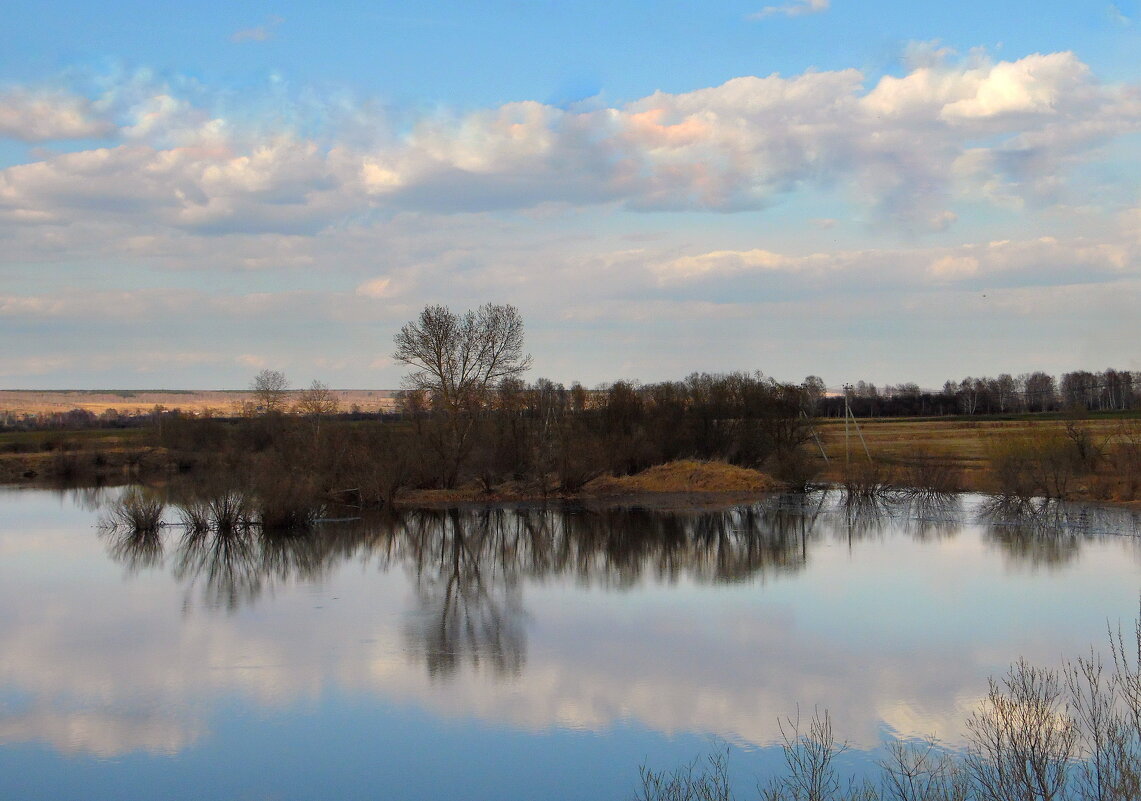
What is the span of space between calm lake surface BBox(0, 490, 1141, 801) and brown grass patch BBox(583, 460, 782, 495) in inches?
378

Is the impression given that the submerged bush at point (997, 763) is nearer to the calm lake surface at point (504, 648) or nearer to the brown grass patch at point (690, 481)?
the calm lake surface at point (504, 648)

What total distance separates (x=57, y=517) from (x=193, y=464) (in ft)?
72.0

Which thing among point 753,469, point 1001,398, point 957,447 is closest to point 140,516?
point 753,469

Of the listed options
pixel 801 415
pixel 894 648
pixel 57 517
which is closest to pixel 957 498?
pixel 801 415

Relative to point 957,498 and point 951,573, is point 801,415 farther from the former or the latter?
point 951,573

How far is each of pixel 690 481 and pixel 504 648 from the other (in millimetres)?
20902

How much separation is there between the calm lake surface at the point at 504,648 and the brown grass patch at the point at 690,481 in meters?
9.60

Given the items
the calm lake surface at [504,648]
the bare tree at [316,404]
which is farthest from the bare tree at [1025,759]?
the bare tree at [316,404]

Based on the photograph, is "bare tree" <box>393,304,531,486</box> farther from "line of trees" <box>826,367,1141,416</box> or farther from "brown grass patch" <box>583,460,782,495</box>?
"line of trees" <box>826,367,1141,416</box>

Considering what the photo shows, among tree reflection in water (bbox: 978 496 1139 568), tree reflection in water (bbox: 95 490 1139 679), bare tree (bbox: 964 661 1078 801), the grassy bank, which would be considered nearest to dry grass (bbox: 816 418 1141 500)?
the grassy bank

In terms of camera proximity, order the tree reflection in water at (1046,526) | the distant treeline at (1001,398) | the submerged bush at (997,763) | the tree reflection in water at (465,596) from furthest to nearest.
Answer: the distant treeline at (1001,398), the tree reflection in water at (1046,526), the tree reflection in water at (465,596), the submerged bush at (997,763)

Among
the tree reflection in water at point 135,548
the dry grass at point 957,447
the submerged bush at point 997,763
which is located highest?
the dry grass at point 957,447

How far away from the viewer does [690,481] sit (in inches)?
1281

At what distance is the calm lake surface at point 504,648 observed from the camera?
27.8ft
